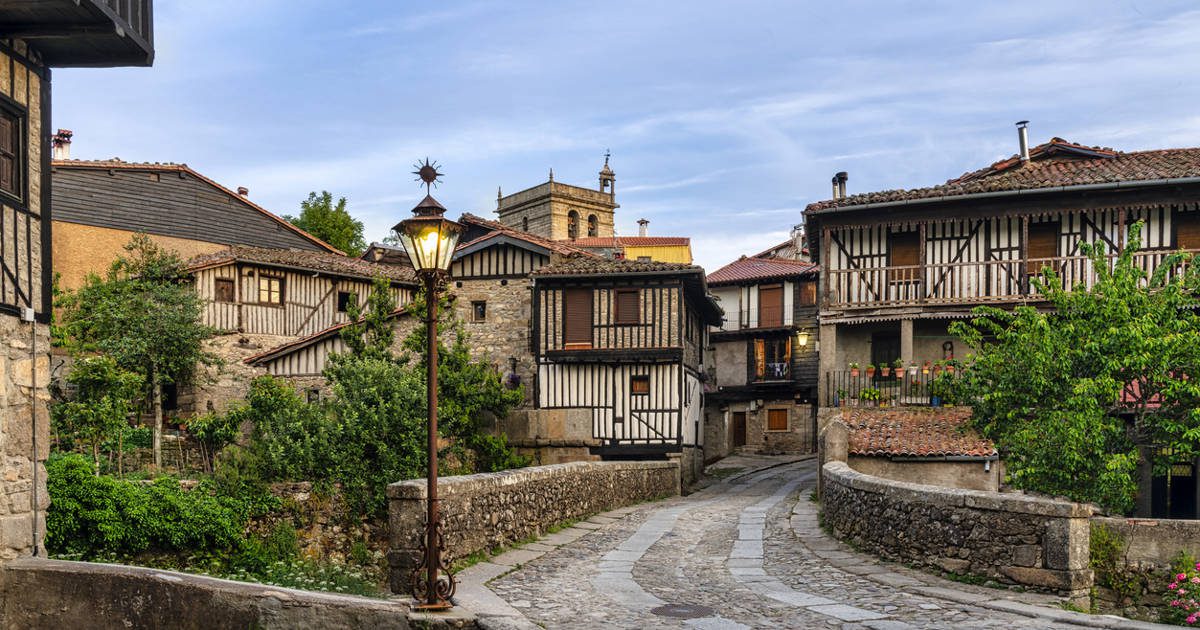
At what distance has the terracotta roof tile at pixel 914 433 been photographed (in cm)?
1659

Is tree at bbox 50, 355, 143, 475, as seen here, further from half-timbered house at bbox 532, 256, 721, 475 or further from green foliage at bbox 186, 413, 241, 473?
half-timbered house at bbox 532, 256, 721, 475

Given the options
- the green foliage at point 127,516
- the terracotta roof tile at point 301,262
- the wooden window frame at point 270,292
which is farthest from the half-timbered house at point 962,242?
the wooden window frame at point 270,292

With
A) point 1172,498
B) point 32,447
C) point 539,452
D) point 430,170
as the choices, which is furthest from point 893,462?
point 32,447

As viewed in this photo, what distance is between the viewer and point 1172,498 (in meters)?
18.0

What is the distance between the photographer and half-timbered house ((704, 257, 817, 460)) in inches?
1467

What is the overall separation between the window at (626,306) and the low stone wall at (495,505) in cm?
658

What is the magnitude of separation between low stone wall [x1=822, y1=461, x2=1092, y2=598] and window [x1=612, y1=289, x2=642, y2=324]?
1265 cm

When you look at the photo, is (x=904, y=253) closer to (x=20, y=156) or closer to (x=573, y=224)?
(x=20, y=156)

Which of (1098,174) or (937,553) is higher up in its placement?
(1098,174)

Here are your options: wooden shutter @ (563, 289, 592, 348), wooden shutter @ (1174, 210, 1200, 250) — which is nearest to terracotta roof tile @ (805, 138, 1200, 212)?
wooden shutter @ (1174, 210, 1200, 250)

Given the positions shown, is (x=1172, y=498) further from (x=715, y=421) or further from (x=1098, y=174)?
(x=715, y=421)

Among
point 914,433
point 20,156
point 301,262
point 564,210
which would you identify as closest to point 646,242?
point 564,210

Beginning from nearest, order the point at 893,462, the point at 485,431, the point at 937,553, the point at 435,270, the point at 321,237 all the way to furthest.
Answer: the point at 435,270, the point at 937,553, the point at 893,462, the point at 485,431, the point at 321,237

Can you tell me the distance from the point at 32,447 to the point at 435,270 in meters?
5.44
